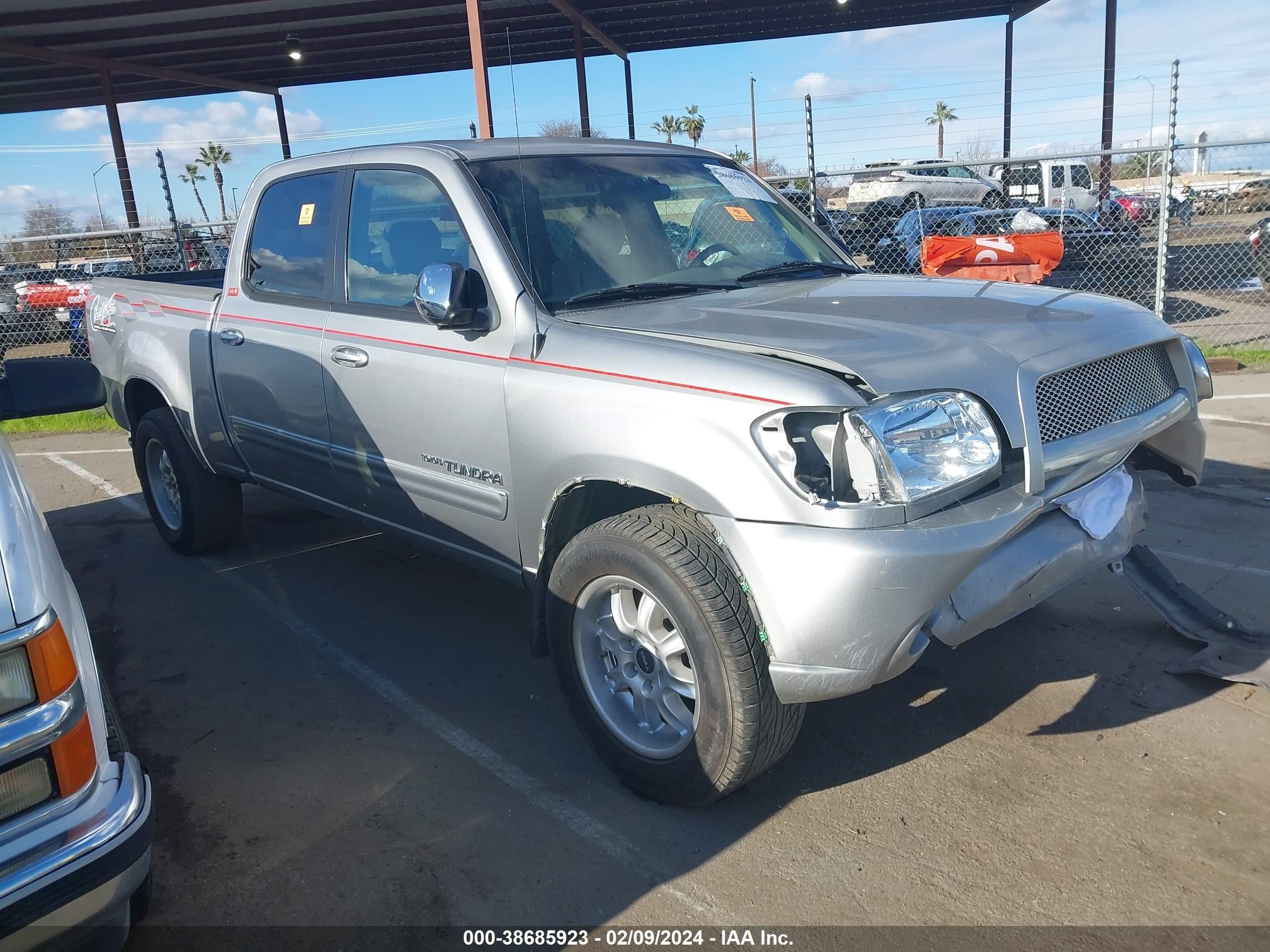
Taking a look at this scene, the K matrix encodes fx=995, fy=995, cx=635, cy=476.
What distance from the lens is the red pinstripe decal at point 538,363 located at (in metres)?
2.64

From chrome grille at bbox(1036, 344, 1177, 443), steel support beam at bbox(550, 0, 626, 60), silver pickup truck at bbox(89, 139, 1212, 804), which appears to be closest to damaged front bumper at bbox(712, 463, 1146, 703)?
silver pickup truck at bbox(89, 139, 1212, 804)

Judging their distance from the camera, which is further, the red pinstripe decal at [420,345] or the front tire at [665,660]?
the red pinstripe decal at [420,345]

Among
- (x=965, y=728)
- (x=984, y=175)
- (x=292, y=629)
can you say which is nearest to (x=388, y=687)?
(x=292, y=629)

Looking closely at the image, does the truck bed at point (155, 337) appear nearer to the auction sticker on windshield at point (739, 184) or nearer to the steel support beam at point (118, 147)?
the auction sticker on windshield at point (739, 184)

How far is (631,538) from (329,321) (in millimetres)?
1962

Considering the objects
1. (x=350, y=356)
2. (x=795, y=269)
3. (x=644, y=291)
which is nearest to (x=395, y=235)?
(x=350, y=356)

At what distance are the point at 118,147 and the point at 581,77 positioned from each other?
30.0 ft

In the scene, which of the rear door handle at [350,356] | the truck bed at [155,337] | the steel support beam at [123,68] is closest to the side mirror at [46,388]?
the rear door handle at [350,356]

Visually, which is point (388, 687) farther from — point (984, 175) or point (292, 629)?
point (984, 175)

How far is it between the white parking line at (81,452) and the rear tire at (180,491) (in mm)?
3543

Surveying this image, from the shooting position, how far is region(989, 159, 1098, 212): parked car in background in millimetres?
18875

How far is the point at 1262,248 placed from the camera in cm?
1223

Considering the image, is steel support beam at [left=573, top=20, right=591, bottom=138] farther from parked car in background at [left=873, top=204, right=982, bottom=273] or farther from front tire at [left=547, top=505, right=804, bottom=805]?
front tire at [left=547, top=505, right=804, bottom=805]

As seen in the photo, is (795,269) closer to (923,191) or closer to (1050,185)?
(923,191)
